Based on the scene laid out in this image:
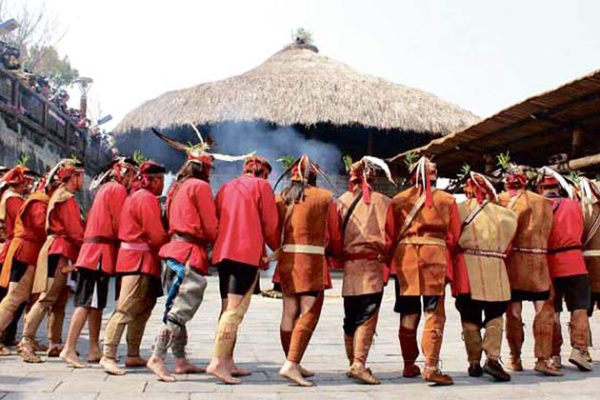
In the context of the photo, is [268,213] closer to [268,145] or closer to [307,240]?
[307,240]

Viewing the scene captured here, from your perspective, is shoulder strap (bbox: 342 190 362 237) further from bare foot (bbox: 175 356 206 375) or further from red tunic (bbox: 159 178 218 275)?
bare foot (bbox: 175 356 206 375)

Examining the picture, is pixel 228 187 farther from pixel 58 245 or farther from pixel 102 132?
pixel 102 132

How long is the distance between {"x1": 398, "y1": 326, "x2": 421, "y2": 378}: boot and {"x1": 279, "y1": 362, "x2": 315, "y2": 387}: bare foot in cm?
85

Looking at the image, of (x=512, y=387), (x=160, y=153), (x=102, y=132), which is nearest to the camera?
(x=512, y=387)

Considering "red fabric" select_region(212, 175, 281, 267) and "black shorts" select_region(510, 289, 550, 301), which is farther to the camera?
"black shorts" select_region(510, 289, 550, 301)

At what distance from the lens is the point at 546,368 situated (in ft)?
18.3

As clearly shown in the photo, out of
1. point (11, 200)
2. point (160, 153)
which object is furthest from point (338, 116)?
point (11, 200)

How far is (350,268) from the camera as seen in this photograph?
17.5ft

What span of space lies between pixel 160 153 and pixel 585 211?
49.1 feet

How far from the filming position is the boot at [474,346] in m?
5.45

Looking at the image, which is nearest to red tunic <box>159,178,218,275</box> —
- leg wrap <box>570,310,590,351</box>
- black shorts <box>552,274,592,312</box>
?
black shorts <box>552,274,592,312</box>

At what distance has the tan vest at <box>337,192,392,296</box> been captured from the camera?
5277 millimetres

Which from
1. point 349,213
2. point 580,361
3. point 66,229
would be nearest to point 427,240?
point 349,213

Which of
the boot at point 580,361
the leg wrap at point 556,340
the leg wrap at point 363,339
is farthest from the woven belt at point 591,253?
the leg wrap at point 363,339
